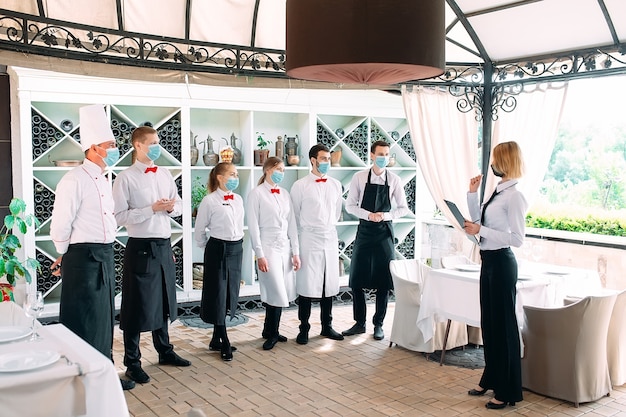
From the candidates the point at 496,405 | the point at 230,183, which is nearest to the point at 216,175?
the point at 230,183

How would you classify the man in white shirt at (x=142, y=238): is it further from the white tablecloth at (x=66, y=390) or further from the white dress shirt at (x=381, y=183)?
the white tablecloth at (x=66, y=390)

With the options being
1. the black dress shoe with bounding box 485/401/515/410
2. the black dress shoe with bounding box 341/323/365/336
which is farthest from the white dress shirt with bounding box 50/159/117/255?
the black dress shoe with bounding box 485/401/515/410

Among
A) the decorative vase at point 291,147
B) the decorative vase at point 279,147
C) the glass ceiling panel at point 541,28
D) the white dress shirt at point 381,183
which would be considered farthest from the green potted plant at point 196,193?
the glass ceiling panel at point 541,28

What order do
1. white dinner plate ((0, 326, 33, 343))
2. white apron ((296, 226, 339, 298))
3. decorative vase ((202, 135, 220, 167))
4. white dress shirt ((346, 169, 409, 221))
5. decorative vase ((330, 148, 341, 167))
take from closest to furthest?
white dinner plate ((0, 326, 33, 343))
white apron ((296, 226, 339, 298))
white dress shirt ((346, 169, 409, 221))
decorative vase ((202, 135, 220, 167))
decorative vase ((330, 148, 341, 167))

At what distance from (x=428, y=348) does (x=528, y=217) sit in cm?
247

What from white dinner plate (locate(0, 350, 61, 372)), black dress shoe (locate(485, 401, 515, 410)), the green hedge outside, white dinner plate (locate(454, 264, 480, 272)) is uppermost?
the green hedge outside

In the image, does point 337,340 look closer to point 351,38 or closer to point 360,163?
point 360,163

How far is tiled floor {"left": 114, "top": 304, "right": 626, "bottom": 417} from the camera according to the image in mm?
4145

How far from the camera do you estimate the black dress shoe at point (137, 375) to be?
4.62 m

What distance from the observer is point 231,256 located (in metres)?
5.20

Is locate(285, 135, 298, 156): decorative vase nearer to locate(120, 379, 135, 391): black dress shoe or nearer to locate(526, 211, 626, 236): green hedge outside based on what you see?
locate(526, 211, 626, 236): green hedge outside

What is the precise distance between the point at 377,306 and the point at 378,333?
248 millimetres

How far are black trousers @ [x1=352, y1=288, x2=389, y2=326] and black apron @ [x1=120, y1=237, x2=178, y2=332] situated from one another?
6.44 ft

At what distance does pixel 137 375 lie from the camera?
15.2 feet
